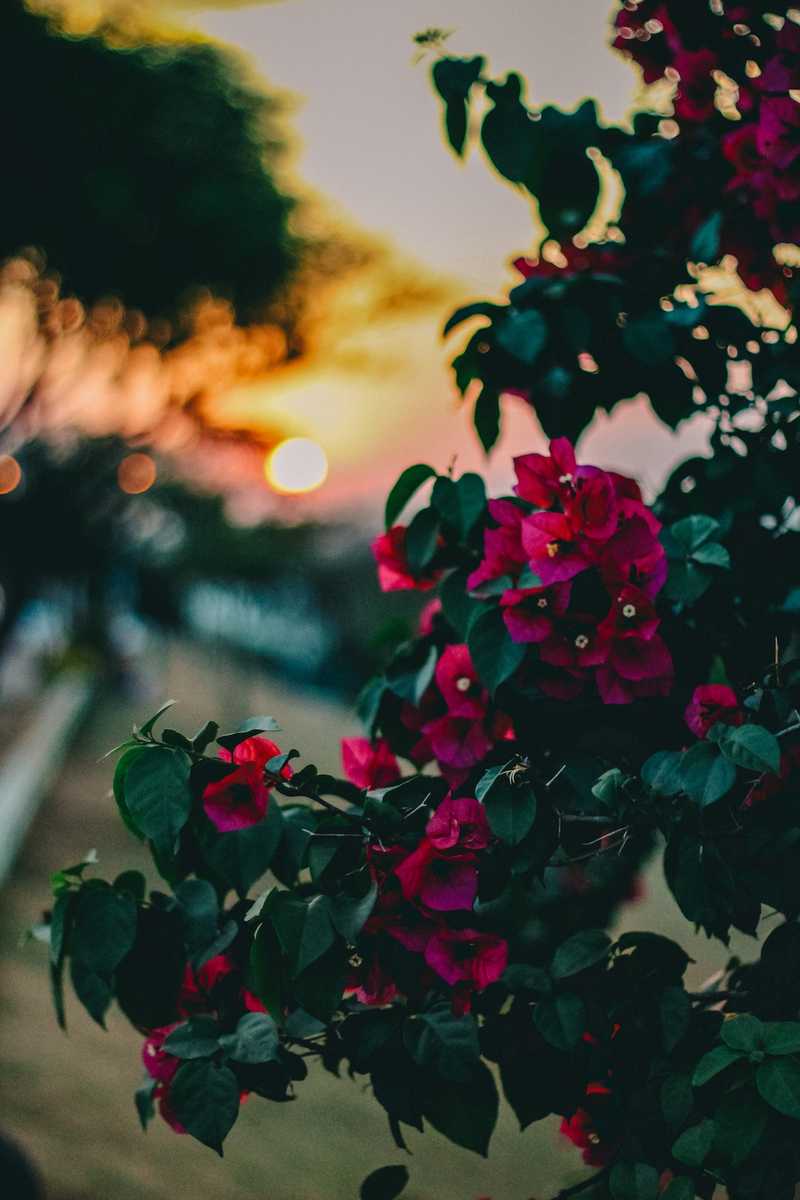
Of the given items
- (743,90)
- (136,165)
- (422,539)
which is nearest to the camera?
(422,539)

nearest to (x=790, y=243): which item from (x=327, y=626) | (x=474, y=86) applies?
(x=474, y=86)

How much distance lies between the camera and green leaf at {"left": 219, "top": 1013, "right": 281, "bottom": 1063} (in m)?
1.01

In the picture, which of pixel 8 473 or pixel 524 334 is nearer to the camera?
pixel 524 334

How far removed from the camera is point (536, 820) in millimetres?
1016

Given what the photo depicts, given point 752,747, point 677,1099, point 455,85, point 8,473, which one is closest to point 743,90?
point 455,85

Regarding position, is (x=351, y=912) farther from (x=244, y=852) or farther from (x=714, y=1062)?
(x=714, y=1062)

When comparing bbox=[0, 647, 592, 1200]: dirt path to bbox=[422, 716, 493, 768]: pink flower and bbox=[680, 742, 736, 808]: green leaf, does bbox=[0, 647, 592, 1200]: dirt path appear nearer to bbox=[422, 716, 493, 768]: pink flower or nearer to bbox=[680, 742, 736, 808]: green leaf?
bbox=[422, 716, 493, 768]: pink flower

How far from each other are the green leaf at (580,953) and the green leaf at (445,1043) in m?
0.10

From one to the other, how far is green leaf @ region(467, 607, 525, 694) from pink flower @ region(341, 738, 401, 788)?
0.22 meters

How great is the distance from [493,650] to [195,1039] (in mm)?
469

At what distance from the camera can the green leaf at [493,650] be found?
3.36 ft

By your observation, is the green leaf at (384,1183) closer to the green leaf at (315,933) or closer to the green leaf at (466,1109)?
the green leaf at (466,1109)

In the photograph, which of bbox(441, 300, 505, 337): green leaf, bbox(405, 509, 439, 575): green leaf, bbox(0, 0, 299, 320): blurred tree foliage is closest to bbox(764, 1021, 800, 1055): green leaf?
bbox(405, 509, 439, 575): green leaf

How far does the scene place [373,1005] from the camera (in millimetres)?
1062
